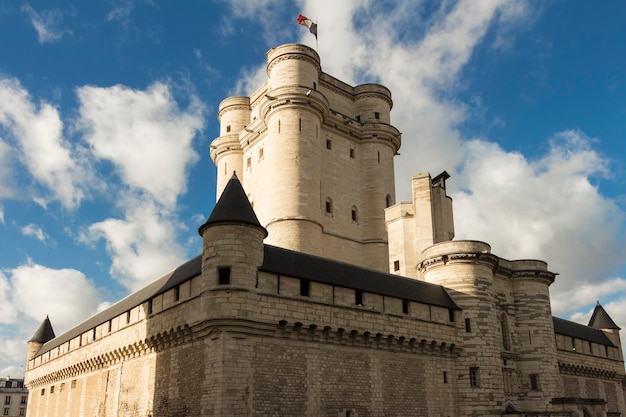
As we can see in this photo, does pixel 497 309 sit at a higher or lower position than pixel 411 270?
lower

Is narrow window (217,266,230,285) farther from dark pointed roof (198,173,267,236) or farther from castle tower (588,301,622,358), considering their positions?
castle tower (588,301,622,358)

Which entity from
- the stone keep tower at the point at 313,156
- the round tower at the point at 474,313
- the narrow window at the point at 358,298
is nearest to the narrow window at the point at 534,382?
the round tower at the point at 474,313

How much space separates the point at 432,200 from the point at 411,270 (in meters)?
4.43

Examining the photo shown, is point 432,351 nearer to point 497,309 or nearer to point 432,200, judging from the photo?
point 497,309

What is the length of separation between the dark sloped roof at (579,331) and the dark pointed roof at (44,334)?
37625 millimetres

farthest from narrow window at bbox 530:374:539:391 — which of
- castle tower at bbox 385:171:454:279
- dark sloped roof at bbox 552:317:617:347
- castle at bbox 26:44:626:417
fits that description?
castle tower at bbox 385:171:454:279

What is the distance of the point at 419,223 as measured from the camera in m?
34.7

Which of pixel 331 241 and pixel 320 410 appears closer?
pixel 320 410

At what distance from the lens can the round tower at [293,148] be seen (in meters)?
33.9

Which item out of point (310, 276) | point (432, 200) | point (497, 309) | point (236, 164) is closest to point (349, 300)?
point (310, 276)

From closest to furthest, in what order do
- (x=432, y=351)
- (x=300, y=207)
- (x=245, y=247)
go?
(x=245, y=247) → (x=432, y=351) → (x=300, y=207)

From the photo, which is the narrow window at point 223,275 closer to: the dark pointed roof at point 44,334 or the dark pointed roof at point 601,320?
the dark pointed roof at point 44,334

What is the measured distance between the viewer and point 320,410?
21.4 m

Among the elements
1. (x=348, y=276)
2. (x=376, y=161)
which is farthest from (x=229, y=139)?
(x=348, y=276)
